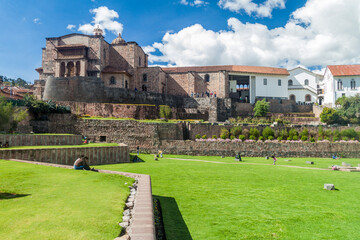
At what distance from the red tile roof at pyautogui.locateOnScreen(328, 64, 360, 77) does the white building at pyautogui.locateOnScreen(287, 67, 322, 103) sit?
460cm

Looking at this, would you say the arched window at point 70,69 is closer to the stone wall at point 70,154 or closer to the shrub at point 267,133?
the stone wall at point 70,154

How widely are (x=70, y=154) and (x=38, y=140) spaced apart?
4521 mm

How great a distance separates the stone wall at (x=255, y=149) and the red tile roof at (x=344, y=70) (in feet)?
98.1

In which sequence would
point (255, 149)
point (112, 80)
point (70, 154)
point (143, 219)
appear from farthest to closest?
1. point (112, 80)
2. point (255, 149)
3. point (70, 154)
4. point (143, 219)

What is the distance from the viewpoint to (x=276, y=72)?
5203cm

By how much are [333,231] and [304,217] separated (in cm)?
85

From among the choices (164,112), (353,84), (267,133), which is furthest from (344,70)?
(164,112)

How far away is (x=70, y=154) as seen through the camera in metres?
14.9

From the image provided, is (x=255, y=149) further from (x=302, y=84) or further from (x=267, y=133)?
(x=302, y=84)

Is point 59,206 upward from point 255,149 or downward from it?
upward

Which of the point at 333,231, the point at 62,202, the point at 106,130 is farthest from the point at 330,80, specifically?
the point at 62,202

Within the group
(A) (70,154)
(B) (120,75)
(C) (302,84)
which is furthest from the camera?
(C) (302,84)

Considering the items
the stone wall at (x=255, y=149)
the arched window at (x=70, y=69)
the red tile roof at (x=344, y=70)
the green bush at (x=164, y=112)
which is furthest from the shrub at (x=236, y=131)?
the red tile roof at (x=344, y=70)

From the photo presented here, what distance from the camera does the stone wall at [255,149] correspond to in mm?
24859
